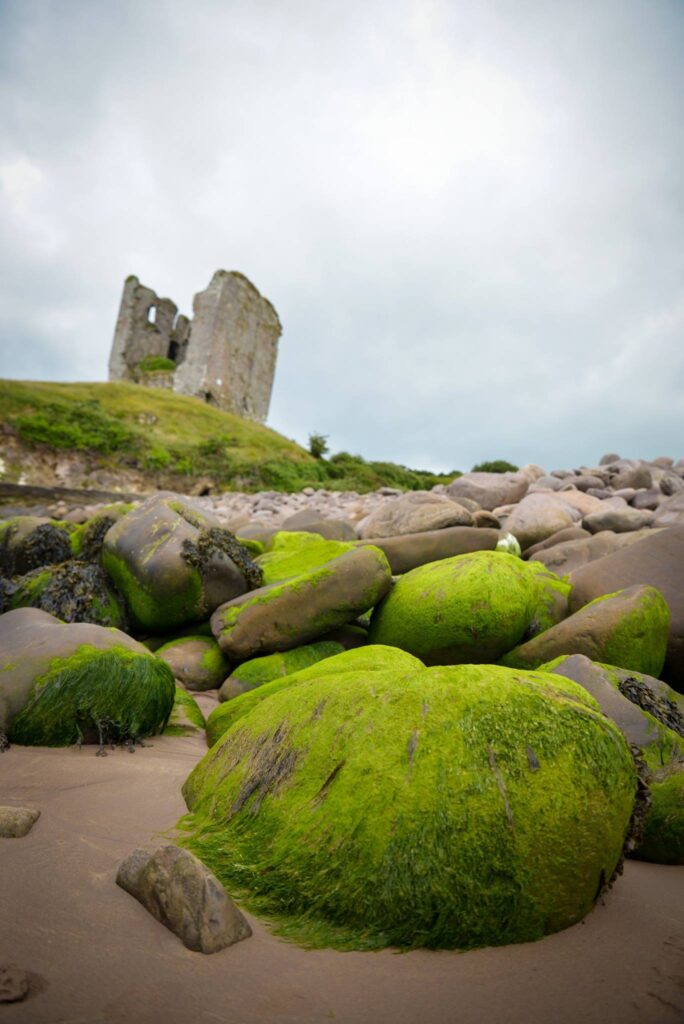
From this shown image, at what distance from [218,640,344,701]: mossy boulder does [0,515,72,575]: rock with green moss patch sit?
3.46 metres

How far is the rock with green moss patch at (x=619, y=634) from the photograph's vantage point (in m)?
3.99

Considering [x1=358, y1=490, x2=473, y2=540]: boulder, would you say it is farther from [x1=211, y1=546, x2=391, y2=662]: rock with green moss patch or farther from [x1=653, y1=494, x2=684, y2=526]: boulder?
[x1=653, y1=494, x2=684, y2=526]: boulder

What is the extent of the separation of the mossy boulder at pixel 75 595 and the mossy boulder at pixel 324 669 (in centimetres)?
244

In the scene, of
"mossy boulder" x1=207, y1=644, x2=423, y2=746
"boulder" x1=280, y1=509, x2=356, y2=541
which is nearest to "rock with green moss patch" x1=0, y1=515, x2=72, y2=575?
"boulder" x1=280, y1=509, x2=356, y2=541

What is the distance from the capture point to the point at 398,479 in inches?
951

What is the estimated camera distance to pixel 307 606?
4.84 meters

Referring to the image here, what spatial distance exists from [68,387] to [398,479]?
621 inches

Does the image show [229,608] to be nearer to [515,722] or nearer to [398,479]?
[515,722]

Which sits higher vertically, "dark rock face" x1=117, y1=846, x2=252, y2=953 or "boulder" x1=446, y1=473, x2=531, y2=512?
"boulder" x1=446, y1=473, x2=531, y2=512

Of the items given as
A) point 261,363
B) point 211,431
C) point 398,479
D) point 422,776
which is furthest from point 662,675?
point 261,363

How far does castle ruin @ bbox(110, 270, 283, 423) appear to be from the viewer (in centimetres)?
3709

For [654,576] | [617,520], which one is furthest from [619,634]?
[617,520]

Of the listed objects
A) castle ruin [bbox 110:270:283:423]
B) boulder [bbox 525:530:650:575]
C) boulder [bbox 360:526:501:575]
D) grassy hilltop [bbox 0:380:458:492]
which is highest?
castle ruin [bbox 110:270:283:423]

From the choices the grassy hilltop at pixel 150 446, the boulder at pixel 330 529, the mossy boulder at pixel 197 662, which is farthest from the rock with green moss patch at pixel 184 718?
the grassy hilltop at pixel 150 446
